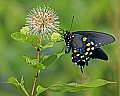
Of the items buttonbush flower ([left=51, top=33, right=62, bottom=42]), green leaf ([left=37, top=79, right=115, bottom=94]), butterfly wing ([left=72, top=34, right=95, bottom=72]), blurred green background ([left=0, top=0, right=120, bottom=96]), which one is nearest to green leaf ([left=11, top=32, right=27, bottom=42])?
buttonbush flower ([left=51, top=33, right=62, bottom=42])

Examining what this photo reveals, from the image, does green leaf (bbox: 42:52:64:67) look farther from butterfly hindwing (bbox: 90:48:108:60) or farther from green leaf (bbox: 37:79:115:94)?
butterfly hindwing (bbox: 90:48:108:60)

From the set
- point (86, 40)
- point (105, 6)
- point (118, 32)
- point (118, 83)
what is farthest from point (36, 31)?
point (105, 6)

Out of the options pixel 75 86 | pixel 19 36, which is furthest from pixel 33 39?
pixel 75 86

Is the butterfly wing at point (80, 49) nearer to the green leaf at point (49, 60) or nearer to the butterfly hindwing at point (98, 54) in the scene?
the butterfly hindwing at point (98, 54)

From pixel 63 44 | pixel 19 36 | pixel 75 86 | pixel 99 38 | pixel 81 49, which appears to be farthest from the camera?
pixel 63 44

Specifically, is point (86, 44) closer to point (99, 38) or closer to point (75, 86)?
point (99, 38)

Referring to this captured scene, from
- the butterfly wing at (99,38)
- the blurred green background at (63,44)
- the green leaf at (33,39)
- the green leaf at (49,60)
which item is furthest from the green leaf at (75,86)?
the blurred green background at (63,44)
